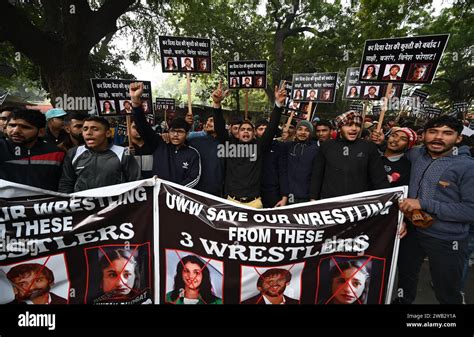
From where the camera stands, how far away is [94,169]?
3.12 metres

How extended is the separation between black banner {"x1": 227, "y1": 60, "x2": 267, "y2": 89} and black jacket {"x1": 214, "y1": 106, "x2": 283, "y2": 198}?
2.64 m

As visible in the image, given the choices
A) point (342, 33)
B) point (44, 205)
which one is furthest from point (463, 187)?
point (342, 33)

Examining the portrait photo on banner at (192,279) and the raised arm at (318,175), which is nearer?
the portrait photo on banner at (192,279)

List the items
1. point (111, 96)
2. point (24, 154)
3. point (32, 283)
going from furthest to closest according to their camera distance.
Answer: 1. point (111, 96)
2. point (24, 154)
3. point (32, 283)

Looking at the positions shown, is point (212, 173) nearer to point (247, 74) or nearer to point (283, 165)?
point (283, 165)

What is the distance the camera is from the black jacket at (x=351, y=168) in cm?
329

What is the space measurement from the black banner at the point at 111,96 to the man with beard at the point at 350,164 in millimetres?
2852

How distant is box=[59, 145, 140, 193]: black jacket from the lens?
3098 millimetres

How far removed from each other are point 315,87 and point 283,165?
2509 millimetres

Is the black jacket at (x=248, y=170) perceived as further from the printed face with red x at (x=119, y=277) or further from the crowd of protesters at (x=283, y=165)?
the printed face with red x at (x=119, y=277)

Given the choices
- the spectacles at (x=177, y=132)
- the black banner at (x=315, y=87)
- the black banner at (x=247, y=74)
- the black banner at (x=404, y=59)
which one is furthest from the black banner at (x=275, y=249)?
the black banner at (x=247, y=74)

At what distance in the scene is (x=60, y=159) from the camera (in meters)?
3.25

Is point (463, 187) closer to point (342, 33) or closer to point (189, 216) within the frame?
point (189, 216)

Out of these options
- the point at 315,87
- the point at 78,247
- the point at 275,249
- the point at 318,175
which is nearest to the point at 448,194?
the point at 318,175
